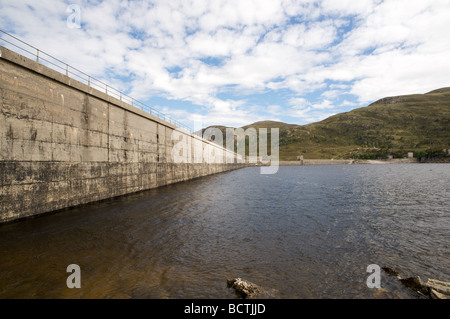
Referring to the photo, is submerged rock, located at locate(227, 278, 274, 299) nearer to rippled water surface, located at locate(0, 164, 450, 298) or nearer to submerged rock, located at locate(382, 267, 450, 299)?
rippled water surface, located at locate(0, 164, 450, 298)

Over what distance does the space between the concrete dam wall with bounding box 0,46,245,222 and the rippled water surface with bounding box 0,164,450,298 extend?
5.60ft

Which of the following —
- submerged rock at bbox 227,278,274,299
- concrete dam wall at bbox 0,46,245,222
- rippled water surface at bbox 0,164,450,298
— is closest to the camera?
submerged rock at bbox 227,278,274,299

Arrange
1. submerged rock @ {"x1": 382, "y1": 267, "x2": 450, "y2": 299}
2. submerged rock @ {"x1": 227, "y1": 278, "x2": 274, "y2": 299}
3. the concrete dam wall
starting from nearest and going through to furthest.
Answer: submerged rock @ {"x1": 382, "y1": 267, "x2": 450, "y2": 299} → submerged rock @ {"x1": 227, "y1": 278, "x2": 274, "y2": 299} → the concrete dam wall

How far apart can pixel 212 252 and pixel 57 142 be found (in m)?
13.5

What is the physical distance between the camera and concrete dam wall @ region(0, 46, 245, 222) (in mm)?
12531

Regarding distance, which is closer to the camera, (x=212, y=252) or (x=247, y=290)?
(x=247, y=290)

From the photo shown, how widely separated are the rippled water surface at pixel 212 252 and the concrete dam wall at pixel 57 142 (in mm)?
1708

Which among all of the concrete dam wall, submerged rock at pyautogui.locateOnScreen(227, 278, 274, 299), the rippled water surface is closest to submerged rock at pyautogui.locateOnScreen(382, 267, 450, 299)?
the rippled water surface

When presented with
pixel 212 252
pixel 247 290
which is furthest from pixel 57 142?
pixel 247 290

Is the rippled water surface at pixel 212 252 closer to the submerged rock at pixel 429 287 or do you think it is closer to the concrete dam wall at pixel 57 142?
the submerged rock at pixel 429 287

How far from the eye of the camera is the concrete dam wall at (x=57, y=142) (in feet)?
41.1

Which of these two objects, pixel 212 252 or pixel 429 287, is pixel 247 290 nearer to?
pixel 212 252

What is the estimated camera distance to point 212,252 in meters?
9.66

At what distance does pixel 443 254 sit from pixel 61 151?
22346 millimetres
